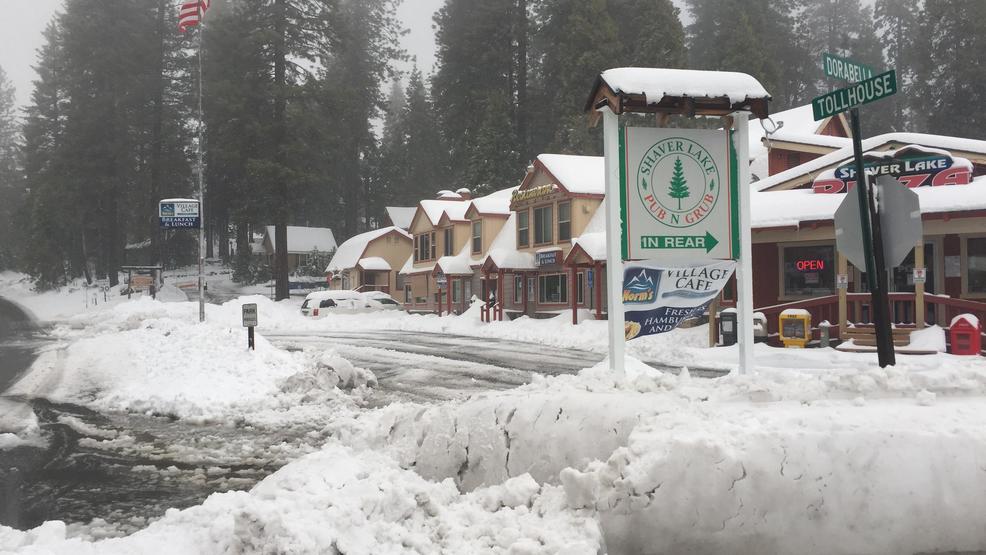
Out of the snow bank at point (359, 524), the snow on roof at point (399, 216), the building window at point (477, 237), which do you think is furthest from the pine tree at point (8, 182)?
the snow bank at point (359, 524)

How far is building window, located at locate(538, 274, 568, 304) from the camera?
29938 millimetres

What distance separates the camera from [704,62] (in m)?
58.8

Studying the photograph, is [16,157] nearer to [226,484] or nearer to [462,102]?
[462,102]

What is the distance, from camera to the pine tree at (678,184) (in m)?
8.24

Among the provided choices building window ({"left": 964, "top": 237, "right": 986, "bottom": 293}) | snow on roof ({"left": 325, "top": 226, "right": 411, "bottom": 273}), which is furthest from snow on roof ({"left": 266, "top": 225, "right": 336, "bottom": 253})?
building window ({"left": 964, "top": 237, "right": 986, "bottom": 293})

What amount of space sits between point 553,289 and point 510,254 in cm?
257

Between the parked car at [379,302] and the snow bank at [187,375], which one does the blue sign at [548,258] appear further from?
the snow bank at [187,375]

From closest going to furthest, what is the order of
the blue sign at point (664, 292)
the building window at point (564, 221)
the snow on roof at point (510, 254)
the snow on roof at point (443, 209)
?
1. the blue sign at point (664, 292)
2. the building window at point (564, 221)
3. the snow on roof at point (510, 254)
4. the snow on roof at point (443, 209)

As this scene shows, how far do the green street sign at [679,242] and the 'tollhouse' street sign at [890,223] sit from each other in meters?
1.40

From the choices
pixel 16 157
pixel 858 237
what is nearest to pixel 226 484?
pixel 858 237

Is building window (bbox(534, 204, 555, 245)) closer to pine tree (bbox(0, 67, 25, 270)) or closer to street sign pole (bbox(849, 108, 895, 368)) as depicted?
street sign pole (bbox(849, 108, 895, 368))

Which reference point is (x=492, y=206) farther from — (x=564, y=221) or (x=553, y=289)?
(x=553, y=289)

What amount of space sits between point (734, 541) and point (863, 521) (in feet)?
2.33

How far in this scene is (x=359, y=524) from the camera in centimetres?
418
